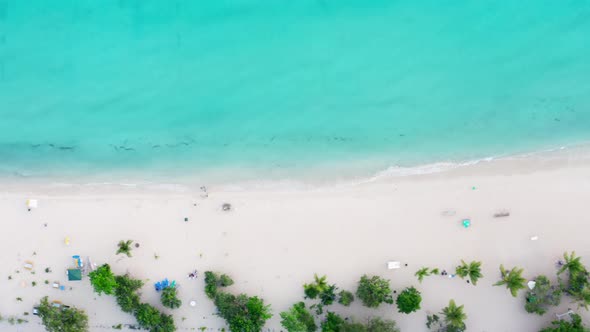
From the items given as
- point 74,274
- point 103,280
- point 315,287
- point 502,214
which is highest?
point 502,214

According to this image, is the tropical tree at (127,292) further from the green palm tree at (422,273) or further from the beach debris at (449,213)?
the beach debris at (449,213)

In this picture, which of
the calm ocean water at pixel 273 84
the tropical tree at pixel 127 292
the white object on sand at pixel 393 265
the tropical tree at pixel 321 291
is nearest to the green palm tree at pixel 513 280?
the white object on sand at pixel 393 265

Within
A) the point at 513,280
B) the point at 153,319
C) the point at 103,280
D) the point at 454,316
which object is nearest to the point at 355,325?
the point at 454,316

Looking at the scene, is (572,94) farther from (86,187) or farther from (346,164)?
(86,187)

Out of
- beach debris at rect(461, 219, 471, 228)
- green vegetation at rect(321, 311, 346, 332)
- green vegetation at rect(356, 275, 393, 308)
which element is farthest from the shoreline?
green vegetation at rect(321, 311, 346, 332)

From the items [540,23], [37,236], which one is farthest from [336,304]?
[540,23]

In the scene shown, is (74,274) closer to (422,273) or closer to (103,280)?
(103,280)

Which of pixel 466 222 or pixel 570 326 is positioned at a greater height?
pixel 466 222
